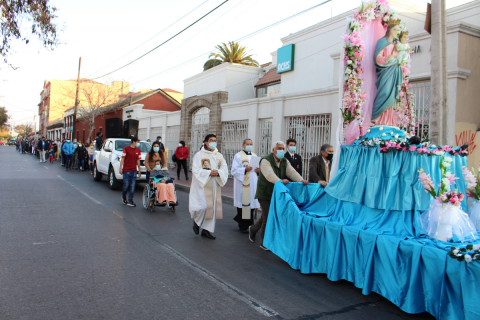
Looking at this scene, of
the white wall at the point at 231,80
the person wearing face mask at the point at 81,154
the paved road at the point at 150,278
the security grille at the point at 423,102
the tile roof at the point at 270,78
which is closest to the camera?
the paved road at the point at 150,278

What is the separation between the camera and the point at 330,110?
12406 millimetres

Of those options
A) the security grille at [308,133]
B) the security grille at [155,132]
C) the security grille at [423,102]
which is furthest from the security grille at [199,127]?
the security grille at [423,102]

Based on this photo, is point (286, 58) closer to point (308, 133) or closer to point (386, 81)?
point (308, 133)

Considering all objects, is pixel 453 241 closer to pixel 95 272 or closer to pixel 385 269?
pixel 385 269

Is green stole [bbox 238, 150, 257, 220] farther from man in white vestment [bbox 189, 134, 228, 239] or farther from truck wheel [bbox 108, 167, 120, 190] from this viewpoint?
truck wheel [bbox 108, 167, 120, 190]

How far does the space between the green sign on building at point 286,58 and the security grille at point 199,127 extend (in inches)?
185

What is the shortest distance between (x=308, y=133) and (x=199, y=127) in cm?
930

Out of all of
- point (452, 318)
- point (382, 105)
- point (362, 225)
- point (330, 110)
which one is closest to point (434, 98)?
point (382, 105)

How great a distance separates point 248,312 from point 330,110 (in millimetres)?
9741

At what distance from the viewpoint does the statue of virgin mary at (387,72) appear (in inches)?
217

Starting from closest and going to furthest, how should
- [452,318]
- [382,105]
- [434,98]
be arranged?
[452,318]
[382,105]
[434,98]

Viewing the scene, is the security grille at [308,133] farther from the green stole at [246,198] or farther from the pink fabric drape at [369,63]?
the pink fabric drape at [369,63]

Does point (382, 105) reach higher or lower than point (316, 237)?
higher

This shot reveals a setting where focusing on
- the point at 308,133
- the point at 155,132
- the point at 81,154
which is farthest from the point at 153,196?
the point at 155,132
